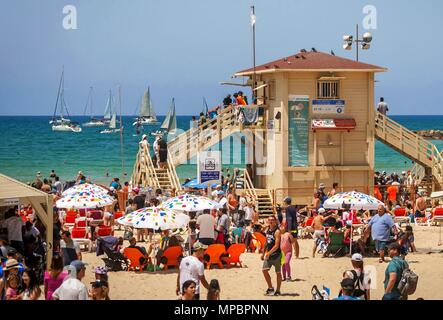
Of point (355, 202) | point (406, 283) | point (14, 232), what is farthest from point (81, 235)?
point (406, 283)

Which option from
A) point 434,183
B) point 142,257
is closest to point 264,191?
point 434,183

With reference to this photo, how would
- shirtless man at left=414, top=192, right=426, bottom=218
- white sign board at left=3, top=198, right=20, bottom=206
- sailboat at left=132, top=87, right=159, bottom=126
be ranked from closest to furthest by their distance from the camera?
white sign board at left=3, top=198, right=20, bottom=206, shirtless man at left=414, top=192, right=426, bottom=218, sailboat at left=132, top=87, right=159, bottom=126

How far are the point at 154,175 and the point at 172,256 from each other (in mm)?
13092

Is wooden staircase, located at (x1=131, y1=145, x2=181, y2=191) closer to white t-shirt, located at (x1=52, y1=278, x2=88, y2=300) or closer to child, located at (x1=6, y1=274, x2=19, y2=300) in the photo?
child, located at (x1=6, y1=274, x2=19, y2=300)

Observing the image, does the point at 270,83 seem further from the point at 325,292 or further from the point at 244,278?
the point at 325,292

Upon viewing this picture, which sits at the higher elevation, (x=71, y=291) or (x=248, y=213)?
(x=248, y=213)

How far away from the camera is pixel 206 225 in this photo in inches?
836

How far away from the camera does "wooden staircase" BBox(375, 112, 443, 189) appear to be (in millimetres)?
35500

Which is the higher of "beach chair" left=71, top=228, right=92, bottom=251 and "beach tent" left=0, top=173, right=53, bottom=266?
"beach tent" left=0, top=173, right=53, bottom=266

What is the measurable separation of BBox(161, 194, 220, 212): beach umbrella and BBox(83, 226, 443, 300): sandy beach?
1550 mm

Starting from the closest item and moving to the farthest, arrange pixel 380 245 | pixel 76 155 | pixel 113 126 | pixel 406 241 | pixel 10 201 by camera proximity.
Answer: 1. pixel 10 201
2. pixel 380 245
3. pixel 406 241
4. pixel 76 155
5. pixel 113 126

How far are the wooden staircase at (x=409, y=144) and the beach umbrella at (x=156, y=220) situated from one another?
53.3 feet

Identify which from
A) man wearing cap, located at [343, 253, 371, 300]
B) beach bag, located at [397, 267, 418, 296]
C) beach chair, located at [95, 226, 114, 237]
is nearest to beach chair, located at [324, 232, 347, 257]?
beach chair, located at [95, 226, 114, 237]

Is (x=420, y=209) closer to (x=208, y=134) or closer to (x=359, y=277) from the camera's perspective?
(x=208, y=134)
